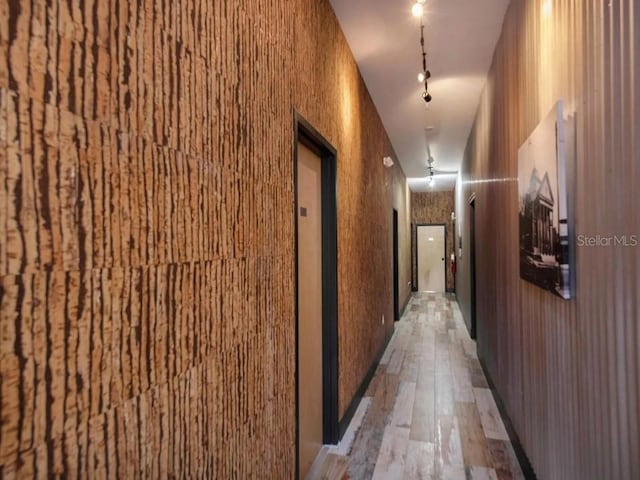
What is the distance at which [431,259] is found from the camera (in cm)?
1189

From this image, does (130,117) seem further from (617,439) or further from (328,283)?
(328,283)

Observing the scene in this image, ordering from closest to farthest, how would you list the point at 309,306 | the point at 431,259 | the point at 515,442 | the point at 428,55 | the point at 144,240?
the point at 144,240, the point at 309,306, the point at 515,442, the point at 428,55, the point at 431,259

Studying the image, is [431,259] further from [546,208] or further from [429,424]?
[546,208]

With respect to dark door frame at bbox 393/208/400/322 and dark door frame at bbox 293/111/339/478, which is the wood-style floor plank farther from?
dark door frame at bbox 393/208/400/322

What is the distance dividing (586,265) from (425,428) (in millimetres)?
2231

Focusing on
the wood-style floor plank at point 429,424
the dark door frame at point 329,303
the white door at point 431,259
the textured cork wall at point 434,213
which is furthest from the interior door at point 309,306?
the white door at point 431,259

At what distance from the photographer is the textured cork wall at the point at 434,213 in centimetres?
1180

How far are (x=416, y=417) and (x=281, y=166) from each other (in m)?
2.61

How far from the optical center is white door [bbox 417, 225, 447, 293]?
1184cm

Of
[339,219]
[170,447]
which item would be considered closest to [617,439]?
[170,447]

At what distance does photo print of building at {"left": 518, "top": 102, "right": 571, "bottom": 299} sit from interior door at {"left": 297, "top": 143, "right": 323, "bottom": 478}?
4.37 ft

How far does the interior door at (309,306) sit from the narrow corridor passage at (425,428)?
282 mm

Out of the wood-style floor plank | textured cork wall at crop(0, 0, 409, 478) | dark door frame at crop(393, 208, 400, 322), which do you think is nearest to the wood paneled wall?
the wood-style floor plank

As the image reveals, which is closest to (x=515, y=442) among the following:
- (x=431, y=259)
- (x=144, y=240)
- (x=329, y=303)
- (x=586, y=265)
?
(x=329, y=303)
